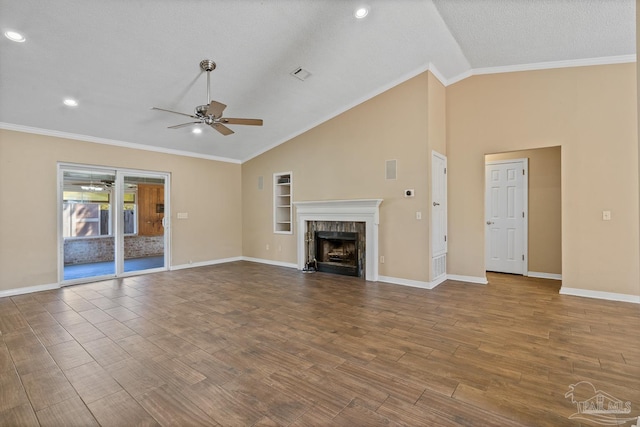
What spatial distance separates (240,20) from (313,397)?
12.0 feet

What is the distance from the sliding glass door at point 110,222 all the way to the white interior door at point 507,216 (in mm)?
6837

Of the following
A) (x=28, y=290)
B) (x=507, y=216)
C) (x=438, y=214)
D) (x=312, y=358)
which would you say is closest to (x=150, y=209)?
(x=28, y=290)

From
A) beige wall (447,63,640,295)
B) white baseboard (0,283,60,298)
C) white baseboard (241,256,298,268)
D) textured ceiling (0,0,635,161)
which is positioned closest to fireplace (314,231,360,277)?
white baseboard (241,256,298,268)

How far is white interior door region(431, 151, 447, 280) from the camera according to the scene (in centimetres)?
479

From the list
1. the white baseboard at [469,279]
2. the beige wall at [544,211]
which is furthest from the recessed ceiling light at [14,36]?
the beige wall at [544,211]

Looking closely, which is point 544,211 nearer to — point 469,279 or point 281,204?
point 469,279

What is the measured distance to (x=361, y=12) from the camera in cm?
334

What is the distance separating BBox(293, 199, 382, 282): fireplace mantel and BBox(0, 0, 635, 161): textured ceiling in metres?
1.96

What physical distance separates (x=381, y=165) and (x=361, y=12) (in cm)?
246

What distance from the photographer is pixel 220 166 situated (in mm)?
7332

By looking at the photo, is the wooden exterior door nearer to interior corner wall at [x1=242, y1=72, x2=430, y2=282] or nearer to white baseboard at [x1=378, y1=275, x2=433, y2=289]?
interior corner wall at [x1=242, y1=72, x2=430, y2=282]

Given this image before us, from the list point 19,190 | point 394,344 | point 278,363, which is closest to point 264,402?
point 278,363

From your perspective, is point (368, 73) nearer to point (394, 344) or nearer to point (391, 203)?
point (391, 203)

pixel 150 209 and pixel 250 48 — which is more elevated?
pixel 250 48
